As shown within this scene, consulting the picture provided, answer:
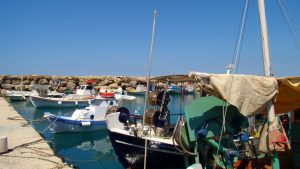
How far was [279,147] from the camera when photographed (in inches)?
301

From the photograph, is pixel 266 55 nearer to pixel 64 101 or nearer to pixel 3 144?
pixel 3 144

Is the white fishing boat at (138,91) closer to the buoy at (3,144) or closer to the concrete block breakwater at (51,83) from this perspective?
the concrete block breakwater at (51,83)

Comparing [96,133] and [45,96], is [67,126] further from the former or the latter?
[45,96]

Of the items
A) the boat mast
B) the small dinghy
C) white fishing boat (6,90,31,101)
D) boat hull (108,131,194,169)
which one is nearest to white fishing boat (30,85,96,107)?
white fishing boat (6,90,31,101)

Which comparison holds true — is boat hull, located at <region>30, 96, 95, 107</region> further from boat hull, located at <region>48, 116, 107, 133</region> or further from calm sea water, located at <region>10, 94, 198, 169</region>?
Answer: boat hull, located at <region>48, 116, 107, 133</region>

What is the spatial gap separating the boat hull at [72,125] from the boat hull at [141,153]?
9.99m

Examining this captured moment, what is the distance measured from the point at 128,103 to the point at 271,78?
42.5 metres

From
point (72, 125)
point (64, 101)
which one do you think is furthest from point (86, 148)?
point (64, 101)

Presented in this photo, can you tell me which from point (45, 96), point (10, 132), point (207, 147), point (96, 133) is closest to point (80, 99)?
point (45, 96)

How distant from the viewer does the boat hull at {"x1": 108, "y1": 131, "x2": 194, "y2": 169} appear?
39.0ft

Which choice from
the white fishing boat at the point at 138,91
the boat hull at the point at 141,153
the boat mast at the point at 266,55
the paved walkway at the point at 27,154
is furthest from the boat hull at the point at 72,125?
the white fishing boat at the point at 138,91

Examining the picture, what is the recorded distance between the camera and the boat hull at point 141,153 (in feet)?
39.0

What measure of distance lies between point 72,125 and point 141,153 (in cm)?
1152

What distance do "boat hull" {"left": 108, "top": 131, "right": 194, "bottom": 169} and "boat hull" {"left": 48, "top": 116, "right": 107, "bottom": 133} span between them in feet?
32.8
